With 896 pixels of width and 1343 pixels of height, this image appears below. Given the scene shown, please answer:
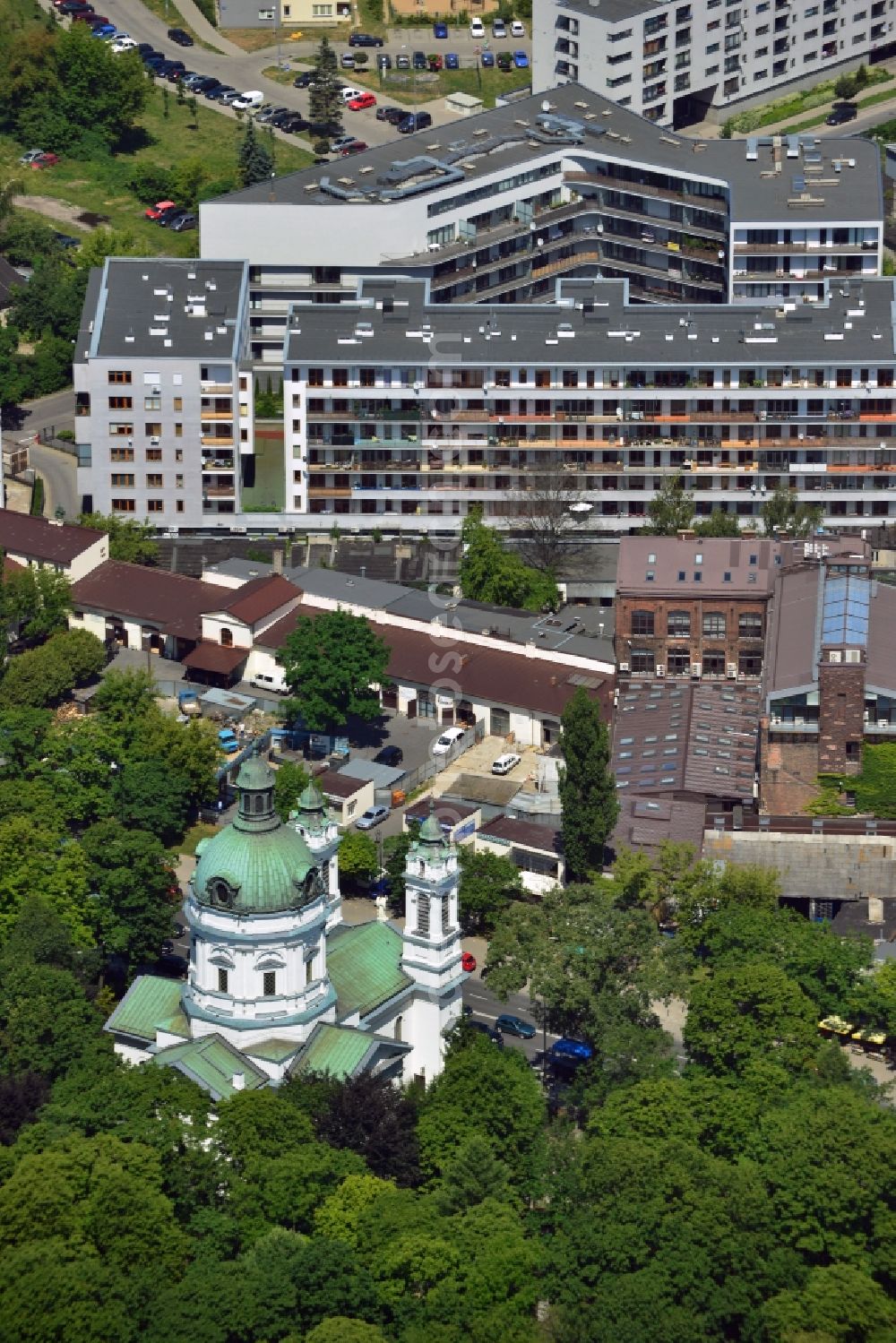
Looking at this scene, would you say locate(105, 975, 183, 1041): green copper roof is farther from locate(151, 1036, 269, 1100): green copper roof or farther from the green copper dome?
the green copper dome

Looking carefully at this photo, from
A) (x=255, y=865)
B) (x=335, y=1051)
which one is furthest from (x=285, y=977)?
(x=255, y=865)

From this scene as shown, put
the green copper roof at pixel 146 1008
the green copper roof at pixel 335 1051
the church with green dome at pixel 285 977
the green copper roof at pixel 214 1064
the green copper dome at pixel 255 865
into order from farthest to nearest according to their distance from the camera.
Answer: the green copper roof at pixel 146 1008, the green copper roof at pixel 335 1051, the church with green dome at pixel 285 977, the green copper roof at pixel 214 1064, the green copper dome at pixel 255 865

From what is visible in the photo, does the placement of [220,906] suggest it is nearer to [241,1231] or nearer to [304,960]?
[304,960]

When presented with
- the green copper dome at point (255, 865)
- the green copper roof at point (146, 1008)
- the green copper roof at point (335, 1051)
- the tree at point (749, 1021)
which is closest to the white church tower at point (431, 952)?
the green copper roof at point (335, 1051)

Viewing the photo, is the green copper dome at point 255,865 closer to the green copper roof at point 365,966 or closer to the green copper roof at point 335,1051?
the green copper roof at point 365,966

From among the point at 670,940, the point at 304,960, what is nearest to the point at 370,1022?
the point at 304,960

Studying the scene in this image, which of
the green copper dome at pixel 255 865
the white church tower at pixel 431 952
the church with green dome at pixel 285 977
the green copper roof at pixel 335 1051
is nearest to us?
the green copper dome at pixel 255 865
